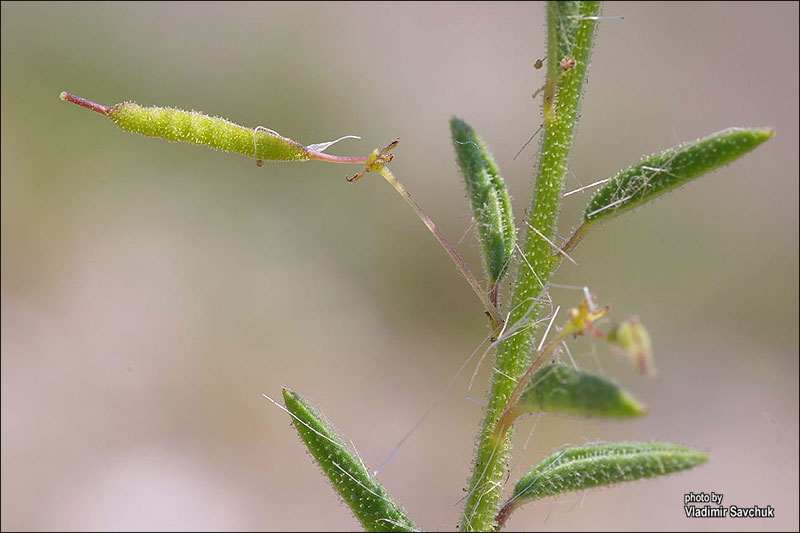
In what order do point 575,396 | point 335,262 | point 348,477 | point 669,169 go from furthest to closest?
point 335,262 → point 348,477 → point 669,169 → point 575,396

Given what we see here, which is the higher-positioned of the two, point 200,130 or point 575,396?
point 200,130

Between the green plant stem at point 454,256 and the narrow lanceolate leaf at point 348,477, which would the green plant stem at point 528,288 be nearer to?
the green plant stem at point 454,256

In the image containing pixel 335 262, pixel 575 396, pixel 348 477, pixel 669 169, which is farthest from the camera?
pixel 335 262

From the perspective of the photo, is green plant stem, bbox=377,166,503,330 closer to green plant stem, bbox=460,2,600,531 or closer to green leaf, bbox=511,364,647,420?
green plant stem, bbox=460,2,600,531

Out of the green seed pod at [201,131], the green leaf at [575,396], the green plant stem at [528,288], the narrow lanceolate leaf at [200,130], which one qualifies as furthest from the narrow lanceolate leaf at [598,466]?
the green seed pod at [201,131]

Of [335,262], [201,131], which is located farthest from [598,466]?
[335,262]

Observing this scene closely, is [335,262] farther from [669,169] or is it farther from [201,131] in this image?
[669,169]

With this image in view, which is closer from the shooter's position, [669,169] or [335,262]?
[669,169]
